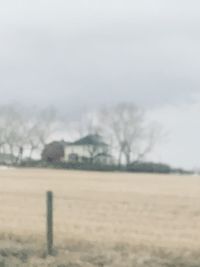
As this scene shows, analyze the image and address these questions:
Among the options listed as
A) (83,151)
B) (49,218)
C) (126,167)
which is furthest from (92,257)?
(83,151)

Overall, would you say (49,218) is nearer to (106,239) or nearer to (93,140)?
(106,239)

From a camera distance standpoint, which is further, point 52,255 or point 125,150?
point 125,150

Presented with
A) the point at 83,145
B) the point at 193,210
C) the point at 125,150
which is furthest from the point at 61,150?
the point at 193,210

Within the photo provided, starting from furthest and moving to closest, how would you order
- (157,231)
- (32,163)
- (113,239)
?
1. (32,163)
2. (157,231)
3. (113,239)

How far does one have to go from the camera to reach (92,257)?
39.1 feet

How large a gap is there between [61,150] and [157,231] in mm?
131547

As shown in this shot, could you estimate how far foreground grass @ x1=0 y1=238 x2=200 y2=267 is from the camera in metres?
11.5

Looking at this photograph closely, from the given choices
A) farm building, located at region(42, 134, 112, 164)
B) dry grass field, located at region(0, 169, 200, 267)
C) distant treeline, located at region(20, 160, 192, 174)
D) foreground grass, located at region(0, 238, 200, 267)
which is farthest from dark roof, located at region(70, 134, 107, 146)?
foreground grass, located at region(0, 238, 200, 267)

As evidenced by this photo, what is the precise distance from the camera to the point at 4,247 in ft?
42.2

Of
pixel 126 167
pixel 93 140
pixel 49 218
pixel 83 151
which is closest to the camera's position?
pixel 49 218

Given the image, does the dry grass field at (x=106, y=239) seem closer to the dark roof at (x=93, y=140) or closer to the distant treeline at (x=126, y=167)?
the distant treeline at (x=126, y=167)

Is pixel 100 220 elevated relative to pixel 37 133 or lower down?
lower down

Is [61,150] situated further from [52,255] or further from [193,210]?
[52,255]

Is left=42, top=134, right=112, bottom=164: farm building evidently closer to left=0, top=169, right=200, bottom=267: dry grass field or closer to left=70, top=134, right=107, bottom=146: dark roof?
left=70, top=134, right=107, bottom=146: dark roof
